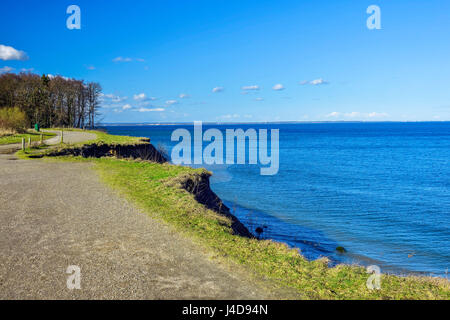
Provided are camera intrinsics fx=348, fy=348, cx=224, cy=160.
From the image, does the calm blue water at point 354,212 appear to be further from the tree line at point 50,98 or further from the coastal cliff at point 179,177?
the tree line at point 50,98

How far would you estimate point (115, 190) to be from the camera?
15242 millimetres

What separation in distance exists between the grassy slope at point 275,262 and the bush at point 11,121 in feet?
111

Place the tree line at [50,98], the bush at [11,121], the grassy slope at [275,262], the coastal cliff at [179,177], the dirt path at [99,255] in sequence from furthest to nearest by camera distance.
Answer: the tree line at [50,98]
the bush at [11,121]
the coastal cliff at [179,177]
the grassy slope at [275,262]
the dirt path at [99,255]

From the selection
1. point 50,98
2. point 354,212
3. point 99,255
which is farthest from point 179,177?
point 50,98

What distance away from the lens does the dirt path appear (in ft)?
21.3

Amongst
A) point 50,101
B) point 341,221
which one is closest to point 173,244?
point 341,221

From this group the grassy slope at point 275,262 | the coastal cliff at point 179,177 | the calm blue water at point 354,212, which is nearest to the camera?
the grassy slope at point 275,262

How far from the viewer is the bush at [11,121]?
40.8 meters

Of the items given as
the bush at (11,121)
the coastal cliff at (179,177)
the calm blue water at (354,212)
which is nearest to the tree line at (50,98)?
the bush at (11,121)

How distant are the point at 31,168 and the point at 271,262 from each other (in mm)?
17610

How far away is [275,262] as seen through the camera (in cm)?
816

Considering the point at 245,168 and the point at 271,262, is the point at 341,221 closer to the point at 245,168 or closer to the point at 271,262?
the point at 271,262

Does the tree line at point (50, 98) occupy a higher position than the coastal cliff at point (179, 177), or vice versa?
the tree line at point (50, 98)
